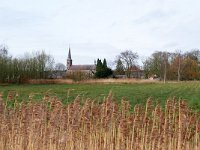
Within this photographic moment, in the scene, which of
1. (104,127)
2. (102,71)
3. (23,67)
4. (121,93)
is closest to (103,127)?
(104,127)

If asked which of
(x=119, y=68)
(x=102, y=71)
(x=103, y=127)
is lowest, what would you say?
(x=103, y=127)

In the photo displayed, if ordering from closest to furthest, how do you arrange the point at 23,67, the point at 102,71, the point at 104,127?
1. the point at 104,127
2. the point at 23,67
3. the point at 102,71

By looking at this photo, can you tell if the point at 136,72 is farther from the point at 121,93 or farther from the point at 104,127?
the point at 104,127

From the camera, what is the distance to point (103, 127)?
4.51 meters

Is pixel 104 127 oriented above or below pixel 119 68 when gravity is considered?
below

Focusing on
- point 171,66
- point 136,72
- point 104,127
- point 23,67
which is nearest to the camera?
point 104,127

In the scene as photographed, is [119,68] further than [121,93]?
Yes

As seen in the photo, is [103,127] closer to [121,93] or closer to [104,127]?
[104,127]

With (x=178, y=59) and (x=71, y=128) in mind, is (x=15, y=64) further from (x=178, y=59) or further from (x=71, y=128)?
(x=71, y=128)

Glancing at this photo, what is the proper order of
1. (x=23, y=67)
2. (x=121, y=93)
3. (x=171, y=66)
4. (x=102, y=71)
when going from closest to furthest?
(x=121, y=93)
(x=23, y=67)
(x=102, y=71)
(x=171, y=66)

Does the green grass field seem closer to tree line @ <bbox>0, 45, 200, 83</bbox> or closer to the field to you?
the field

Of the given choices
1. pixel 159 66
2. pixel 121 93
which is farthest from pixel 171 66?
pixel 121 93

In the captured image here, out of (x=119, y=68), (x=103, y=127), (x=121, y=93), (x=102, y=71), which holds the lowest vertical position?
(x=121, y=93)

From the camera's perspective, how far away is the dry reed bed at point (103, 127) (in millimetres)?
4402
